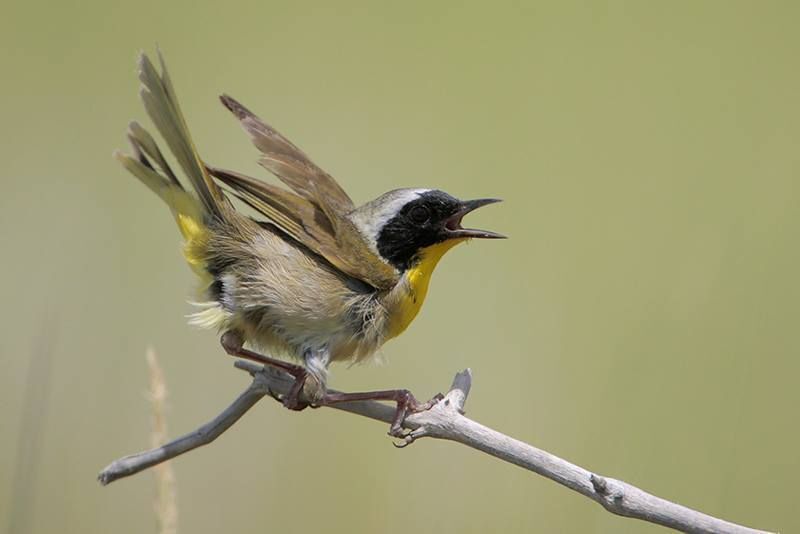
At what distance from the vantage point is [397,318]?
129 inches

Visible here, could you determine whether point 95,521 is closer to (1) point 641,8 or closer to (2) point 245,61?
(2) point 245,61

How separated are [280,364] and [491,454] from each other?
1.04 metres

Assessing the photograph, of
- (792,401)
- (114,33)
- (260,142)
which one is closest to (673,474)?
(792,401)

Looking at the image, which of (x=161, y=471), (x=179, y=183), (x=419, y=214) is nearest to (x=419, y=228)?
(x=419, y=214)

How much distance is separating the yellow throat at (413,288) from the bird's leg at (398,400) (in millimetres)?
352

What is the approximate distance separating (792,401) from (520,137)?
7.70ft

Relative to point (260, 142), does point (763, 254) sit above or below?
above

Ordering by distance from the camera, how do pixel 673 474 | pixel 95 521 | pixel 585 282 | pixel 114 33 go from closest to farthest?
1. pixel 673 474
2. pixel 95 521
3. pixel 585 282
4. pixel 114 33

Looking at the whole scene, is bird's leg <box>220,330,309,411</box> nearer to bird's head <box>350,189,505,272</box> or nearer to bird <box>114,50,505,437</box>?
bird <box>114,50,505,437</box>

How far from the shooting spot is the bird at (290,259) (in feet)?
10.3

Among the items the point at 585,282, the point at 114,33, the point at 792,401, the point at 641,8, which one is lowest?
the point at 792,401

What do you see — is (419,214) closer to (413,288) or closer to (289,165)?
(413,288)

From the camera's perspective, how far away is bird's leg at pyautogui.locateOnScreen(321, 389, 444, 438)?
2736 millimetres

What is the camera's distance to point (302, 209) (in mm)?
3264
